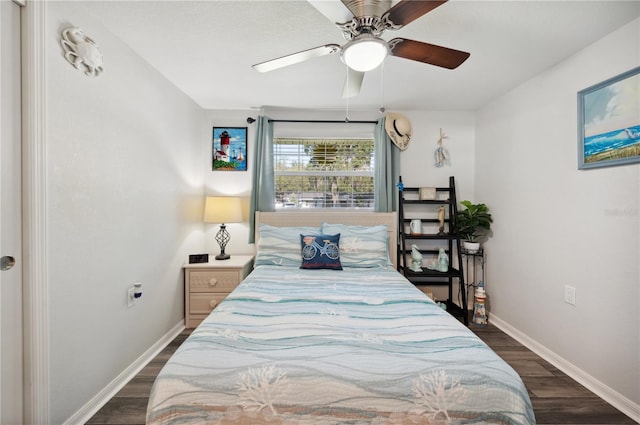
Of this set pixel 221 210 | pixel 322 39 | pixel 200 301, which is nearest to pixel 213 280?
pixel 200 301

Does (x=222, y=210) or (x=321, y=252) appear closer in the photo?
(x=321, y=252)

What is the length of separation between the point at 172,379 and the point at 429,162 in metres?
3.29

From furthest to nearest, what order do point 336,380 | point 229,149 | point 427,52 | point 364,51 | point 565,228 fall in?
point 229,149 < point 565,228 < point 427,52 < point 364,51 < point 336,380

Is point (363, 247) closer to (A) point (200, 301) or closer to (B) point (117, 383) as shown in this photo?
(A) point (200, 301)

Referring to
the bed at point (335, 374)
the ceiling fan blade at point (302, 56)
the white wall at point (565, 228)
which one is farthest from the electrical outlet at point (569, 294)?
the ceiling fan blade at point (302, 56)

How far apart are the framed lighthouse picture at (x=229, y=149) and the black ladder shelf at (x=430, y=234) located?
191 centimetres

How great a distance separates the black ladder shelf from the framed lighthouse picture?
6.27 feet

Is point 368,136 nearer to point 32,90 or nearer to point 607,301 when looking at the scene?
point 607,301

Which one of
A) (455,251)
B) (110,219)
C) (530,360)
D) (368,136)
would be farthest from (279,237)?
(530,360)

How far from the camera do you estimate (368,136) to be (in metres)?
3.51

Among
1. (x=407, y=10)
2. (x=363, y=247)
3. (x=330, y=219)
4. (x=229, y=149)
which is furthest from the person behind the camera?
(x=229, y=149)

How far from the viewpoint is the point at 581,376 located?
207 cm

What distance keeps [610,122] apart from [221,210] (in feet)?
10.7

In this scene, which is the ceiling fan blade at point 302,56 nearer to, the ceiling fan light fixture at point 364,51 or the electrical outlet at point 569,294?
the ceiling fan light fixture at point 364,51
